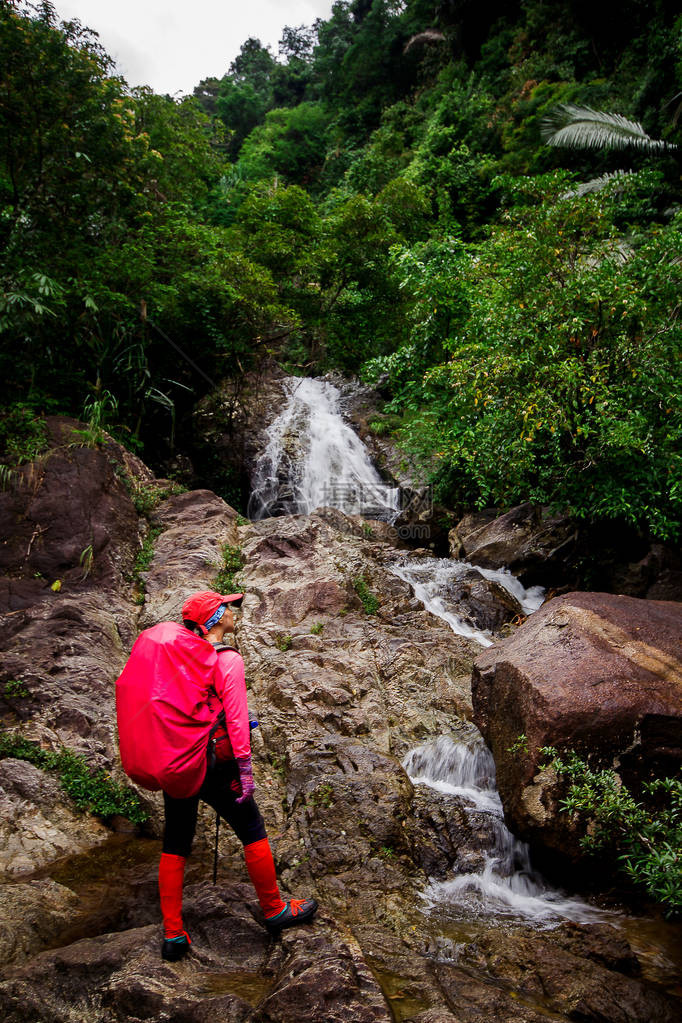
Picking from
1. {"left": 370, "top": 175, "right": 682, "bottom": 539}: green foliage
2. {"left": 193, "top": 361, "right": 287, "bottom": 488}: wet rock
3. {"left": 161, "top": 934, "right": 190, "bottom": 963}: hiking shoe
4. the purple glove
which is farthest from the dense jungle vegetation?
{"left": 161, "top": 934, "right": 190, "bottom": 963}: hiking shoe

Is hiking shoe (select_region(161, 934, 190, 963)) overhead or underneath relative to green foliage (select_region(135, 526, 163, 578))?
underneath

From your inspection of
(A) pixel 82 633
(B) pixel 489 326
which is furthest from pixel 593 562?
(A) pixel 82 633

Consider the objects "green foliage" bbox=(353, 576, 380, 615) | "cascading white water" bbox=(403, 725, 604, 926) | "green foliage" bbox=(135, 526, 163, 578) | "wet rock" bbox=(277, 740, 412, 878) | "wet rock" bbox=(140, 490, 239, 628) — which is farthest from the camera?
"green foliage" bbox=(353, 576, 380, 615)

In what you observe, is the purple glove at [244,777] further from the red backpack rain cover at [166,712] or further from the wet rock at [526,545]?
the wet rock at [526,545]

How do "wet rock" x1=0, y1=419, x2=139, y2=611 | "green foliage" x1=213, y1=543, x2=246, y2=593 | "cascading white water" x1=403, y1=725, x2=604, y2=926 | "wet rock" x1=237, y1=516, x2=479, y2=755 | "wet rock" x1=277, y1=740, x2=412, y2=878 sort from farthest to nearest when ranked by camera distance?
1. "green foliage" x1=213, y1=543, x2=246, y2=593
2. "wet rock" x1=0, y1=419, x2=139, y2=611
3. "wet rock" x1=237, y1=516, x2=479, y2=755
4. "wet rock" x1=277, y1=740, x2=412, y2=878
5. "cascading white water" x1=403, y1=725, x2=604, y2=926

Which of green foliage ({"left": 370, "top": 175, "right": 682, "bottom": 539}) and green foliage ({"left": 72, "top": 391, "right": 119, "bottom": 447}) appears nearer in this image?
green foliage ({"left": 370, "top": 175, "right": 682, "bottom": 539})

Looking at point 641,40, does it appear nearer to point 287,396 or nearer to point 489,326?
point 287,396

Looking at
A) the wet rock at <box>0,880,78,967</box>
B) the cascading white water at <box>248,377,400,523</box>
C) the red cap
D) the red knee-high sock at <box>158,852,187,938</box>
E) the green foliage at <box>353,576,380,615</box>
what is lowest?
the wet rock at <box>0,880,78,967</box>

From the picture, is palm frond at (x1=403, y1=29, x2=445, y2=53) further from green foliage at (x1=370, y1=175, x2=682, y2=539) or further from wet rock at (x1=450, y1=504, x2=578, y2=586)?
wet rock at (x1=450, y1=504, x2=578, y2=586)

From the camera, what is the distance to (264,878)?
2.90 m

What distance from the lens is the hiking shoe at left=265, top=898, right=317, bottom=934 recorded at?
290 cm

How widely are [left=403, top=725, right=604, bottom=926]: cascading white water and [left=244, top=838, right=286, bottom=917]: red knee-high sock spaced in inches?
51.6

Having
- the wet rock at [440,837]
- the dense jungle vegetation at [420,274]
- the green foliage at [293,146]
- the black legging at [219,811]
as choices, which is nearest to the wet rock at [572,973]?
the wet rock at [440,837]

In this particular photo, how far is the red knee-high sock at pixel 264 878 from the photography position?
2902mm
